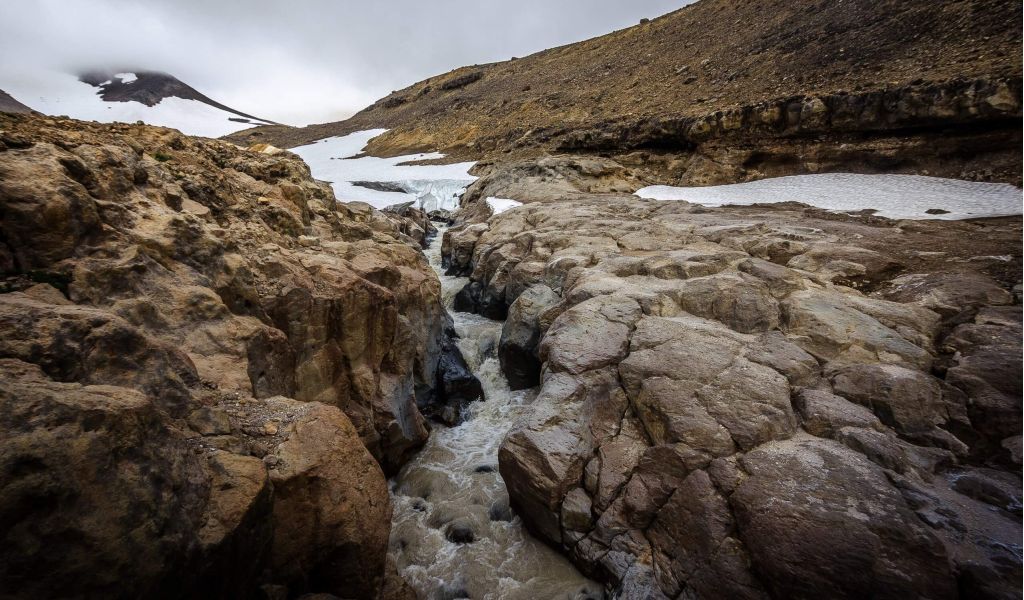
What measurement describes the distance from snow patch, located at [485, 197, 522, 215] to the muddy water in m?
11.8

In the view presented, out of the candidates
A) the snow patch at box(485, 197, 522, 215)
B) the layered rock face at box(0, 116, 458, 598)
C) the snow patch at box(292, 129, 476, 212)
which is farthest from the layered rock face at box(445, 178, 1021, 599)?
the snow patch at box(292, 129, 476, 212)

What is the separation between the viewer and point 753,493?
4285 mm

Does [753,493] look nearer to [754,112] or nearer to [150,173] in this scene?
[150,173]

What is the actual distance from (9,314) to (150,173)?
13.5ft

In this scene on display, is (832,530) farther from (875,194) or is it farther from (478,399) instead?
(875,194)

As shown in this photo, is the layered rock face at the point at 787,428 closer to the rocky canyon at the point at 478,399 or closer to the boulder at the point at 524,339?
the rocky canyon at the point at 478,399

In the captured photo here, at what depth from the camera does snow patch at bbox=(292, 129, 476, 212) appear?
2625cm

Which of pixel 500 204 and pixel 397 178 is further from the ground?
pixel 397 178

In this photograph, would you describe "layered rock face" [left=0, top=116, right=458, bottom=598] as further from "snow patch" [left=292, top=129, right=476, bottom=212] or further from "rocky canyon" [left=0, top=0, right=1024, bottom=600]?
"snow patch" [left=292, top=129, right=476, bottom=212]

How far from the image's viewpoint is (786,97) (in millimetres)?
17969

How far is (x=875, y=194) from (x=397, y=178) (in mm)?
25886

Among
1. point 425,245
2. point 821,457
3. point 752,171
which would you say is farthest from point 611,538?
point 752,171

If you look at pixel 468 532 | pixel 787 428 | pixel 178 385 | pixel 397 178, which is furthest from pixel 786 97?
pixel 397 178

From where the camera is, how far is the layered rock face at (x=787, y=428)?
12.6ft
